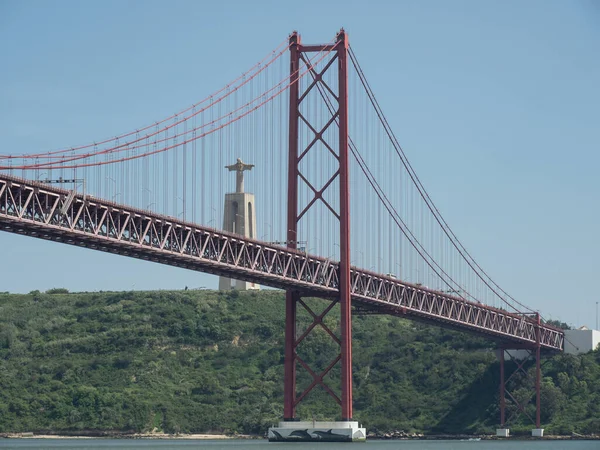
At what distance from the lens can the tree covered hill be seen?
110 meters

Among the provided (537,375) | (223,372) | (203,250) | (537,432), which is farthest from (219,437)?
(203,250)

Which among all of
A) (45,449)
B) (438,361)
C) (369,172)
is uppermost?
(369,172)

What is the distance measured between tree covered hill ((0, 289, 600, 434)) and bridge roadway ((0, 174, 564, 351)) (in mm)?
12457

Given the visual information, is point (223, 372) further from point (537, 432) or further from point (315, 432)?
point (315, 432)

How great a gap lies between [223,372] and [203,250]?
49.8 metres

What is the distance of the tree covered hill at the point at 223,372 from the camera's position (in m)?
110

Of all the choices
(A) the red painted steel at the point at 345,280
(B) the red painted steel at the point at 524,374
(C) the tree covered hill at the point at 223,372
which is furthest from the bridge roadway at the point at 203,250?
(C) the tree covered hill at the point at 223,372

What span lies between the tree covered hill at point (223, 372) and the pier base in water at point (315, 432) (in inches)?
1080

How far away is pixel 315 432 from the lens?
79750 millimetres

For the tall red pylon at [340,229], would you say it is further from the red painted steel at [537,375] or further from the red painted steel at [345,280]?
the red painted steel at [537,375]

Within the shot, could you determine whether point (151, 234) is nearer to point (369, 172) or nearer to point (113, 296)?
point (369, 172)

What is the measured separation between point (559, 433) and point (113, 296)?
170 feet

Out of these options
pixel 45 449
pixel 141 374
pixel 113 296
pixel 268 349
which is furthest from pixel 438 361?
pixel 45 449

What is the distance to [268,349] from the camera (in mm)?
124375
